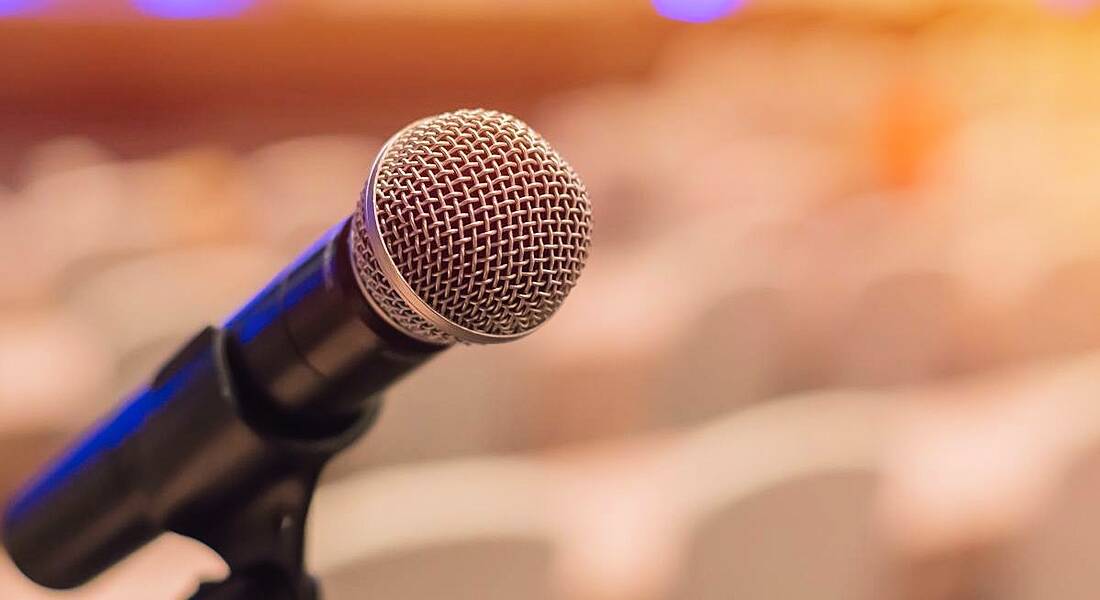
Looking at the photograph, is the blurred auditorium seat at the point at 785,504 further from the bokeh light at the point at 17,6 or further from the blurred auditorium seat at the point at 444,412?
the bokeh light at the point at 17,6

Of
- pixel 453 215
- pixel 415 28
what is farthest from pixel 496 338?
pixel 415 28

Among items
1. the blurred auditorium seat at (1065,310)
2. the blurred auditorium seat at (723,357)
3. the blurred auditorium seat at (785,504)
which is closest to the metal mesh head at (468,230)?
the blurred auditorium seat at (785,504)

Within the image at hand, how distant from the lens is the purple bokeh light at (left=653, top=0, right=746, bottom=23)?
6816mm

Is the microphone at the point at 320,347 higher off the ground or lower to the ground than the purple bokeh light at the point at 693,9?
lower

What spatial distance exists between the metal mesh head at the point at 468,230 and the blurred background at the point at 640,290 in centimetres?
91

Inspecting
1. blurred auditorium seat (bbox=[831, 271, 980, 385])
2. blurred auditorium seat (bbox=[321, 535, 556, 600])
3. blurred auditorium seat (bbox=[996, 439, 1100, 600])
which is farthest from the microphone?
blurred auditorium seat (bbox=[831, 271, 980, 385])

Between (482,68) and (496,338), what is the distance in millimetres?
6063

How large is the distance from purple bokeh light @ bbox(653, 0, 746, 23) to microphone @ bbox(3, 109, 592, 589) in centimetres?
655

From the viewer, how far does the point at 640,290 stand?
301 centimetres

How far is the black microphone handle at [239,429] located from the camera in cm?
54

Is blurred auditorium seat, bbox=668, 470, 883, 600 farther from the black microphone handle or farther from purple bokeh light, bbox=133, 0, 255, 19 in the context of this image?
purple bokeh light, bbox=133, 0, 255, 19

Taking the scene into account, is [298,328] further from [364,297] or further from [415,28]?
[415,28]

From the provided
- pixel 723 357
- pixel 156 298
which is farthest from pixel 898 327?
pixel 156 298

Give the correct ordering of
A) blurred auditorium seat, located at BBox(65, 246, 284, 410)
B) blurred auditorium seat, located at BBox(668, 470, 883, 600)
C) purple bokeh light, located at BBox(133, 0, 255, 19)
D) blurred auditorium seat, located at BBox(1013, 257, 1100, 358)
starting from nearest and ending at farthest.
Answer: blurred auditorium seat, located at BBox(668, 470, 883, 600), blurred auditorium seat, located at BBox(65, 246, 284, 410), blurred auditorium seat, located at BBox(1013, 257, 1100, 358), purple bokeh light, located at BBox(133, 0, 255, 19)
